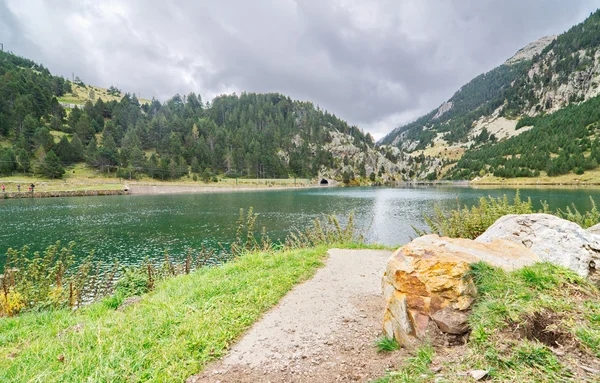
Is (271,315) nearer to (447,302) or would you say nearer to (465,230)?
(447,302)

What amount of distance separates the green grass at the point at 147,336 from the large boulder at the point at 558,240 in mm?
6236

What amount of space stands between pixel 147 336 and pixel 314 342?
10.7 ft

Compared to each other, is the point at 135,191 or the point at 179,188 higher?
the point at 179,188

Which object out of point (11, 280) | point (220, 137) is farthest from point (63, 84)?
point (11, 280)

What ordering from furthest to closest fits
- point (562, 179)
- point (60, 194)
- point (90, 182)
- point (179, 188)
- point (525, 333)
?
1. point (562, 179)
2. point (179, 188)
3. point (90, 182)
4. point (60, 194)
5. point (525, 333)

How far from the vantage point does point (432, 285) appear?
430 centimetres

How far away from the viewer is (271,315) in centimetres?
634

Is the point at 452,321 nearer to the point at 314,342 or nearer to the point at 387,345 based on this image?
the point at 387,345

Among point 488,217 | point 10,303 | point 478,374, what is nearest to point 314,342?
point 478,374

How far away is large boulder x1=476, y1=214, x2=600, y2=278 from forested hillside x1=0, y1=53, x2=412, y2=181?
116m

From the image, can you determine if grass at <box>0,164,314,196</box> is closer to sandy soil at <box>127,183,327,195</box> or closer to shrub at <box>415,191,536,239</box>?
sandy soil at <box>127,183,327,195</box>

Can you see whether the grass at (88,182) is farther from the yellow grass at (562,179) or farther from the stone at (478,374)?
the yellow grass at (562,179)

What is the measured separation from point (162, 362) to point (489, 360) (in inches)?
188

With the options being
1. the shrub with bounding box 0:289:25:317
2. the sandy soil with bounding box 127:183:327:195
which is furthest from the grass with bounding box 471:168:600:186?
the shrub with bounding box 0:289:25:317
